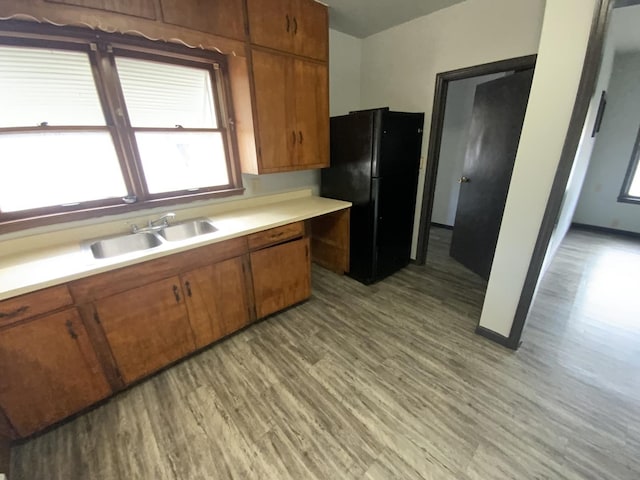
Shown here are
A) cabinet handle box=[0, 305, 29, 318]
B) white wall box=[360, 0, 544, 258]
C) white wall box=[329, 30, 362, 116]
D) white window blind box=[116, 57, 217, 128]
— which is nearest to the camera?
cabinet handle box=[0, 305, 29, 318]

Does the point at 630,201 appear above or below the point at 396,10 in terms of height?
below

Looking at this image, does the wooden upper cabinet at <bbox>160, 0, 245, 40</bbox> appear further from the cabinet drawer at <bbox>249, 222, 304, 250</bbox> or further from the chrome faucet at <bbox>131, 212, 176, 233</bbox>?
the cabinet drawer at <bbox>249, 222, 304, 250</bbox>

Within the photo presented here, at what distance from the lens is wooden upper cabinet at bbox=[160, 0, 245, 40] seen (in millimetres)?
1521

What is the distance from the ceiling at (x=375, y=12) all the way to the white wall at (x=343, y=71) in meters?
0.14

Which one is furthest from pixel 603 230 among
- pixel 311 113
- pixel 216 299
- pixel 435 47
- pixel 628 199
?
pixel 216 299

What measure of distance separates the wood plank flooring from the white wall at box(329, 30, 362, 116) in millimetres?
2383

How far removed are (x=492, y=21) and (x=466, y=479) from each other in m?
3.07

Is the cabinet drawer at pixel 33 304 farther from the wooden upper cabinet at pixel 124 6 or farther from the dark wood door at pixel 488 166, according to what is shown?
the dark wood door at pixel 488 166

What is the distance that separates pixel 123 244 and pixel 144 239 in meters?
0.13

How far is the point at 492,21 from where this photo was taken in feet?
6.85

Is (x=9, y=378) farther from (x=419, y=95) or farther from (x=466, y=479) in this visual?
(x=419, y=95)

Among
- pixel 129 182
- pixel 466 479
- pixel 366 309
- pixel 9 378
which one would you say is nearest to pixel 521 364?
pixel 466 479

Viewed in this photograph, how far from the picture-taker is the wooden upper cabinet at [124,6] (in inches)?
50.6

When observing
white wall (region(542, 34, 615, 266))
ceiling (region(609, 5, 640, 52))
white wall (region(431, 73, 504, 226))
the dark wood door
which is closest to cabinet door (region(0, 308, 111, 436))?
white wall (region(542, 34, 615, 266))
